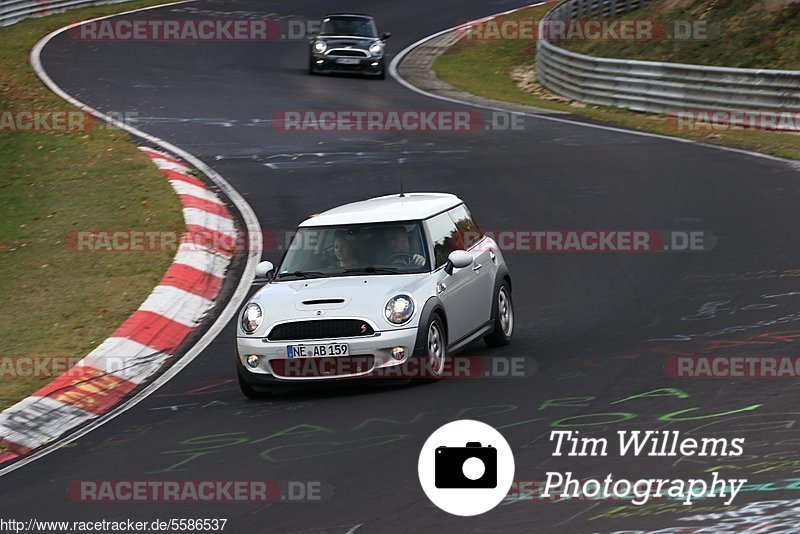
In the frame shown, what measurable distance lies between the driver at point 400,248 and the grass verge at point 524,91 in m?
11.0

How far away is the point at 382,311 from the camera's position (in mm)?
10195

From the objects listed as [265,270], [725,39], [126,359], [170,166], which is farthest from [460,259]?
[725,39]

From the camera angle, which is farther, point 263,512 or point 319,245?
point 319,245

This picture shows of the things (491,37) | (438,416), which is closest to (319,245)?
(438,416)

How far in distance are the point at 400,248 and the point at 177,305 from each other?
3.41 metres

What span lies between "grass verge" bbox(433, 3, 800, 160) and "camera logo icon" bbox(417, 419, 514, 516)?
13663 mm

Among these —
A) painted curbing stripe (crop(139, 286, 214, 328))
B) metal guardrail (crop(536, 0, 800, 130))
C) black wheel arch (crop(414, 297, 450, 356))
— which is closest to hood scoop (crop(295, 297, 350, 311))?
black wheel arch (crop(414, 297, 450, 356))

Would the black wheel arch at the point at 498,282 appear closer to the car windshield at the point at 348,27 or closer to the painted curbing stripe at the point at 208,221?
the painted curbing stripe at the point at 208,221

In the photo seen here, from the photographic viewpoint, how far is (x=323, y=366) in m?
10.2

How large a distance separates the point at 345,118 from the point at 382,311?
1590cm

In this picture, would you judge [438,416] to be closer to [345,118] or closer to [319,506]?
[319,506]

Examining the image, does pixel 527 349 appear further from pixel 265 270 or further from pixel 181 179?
pixel 181 179

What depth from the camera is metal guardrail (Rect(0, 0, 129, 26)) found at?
38.8 m

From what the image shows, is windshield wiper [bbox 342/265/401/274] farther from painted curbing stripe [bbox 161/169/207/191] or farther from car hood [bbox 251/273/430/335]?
painted curbing stripe [bbox 161/169/207/191]
